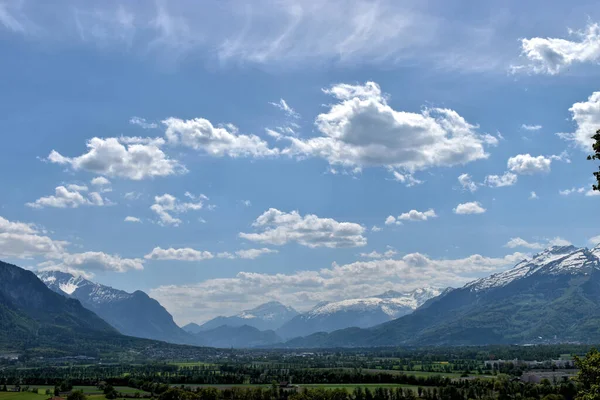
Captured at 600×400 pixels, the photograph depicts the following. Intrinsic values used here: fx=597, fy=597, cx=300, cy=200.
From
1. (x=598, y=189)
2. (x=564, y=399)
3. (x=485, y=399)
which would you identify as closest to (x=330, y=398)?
(x=485, y=399)

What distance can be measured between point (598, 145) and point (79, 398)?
193005 mm

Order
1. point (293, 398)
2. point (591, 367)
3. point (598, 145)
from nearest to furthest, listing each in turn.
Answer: point (598, 145)
point (591, 367)
point (293, 398)

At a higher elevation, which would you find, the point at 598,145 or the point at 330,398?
the point at 598,145

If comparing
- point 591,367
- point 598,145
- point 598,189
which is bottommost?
point 591,367

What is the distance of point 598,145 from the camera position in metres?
47.0

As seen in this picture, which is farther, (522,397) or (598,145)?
(522,397)

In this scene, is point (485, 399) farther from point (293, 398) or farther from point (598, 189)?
point (598, 189)

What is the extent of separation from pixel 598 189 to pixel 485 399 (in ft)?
556

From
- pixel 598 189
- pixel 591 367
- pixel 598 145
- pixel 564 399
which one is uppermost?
pixel 598 145

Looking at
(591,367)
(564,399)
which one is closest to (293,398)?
(564,399)

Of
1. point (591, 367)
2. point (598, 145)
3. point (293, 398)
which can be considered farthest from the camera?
point (293, 398)

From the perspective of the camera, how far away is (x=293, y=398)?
634 feet

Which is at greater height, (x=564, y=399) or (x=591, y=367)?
(x=591, y=367)

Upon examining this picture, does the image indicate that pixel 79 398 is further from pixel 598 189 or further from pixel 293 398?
pixel 598 189
